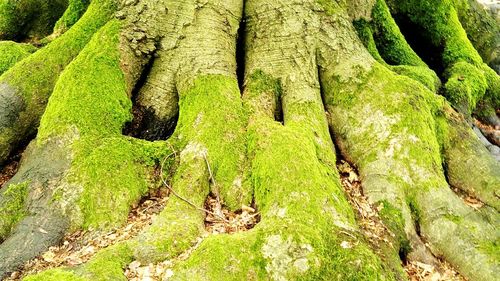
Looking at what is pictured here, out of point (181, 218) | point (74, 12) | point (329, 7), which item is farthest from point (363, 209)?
point (74, 12)

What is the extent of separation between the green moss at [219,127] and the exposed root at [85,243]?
0.76 m

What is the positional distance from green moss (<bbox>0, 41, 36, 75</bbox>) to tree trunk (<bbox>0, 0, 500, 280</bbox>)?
0.04 m

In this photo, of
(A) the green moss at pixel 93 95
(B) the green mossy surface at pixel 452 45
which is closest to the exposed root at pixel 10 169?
(A) the green moss at pixel 93 95

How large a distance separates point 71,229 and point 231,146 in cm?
195

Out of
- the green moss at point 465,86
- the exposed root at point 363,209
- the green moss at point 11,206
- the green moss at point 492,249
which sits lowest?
the green moss at point 11,206

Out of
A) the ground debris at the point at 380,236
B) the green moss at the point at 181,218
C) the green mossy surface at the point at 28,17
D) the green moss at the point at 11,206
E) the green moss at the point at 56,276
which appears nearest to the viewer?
the green moss at the point at 56,276

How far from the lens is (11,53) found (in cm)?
737

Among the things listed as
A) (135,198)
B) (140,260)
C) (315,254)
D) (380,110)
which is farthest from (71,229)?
(380,110)

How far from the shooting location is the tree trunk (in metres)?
4.11

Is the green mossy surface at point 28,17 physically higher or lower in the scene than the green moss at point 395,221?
lower

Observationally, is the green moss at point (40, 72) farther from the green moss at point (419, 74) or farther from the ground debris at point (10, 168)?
the green moss at point (419, 74)

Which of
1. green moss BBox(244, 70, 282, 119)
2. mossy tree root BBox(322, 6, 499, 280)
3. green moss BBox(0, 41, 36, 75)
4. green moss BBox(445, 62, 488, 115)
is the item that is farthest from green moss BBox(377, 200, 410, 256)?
green moss BBox(0, 41, 36, 75)

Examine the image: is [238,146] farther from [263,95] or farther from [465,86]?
[465,86]

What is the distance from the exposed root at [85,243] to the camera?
4.23 metres
